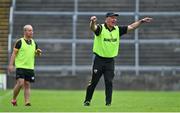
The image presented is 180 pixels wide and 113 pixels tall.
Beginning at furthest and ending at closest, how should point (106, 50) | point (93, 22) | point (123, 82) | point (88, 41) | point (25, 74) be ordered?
point (88, 41) < point (123, 82) < point (25, 74) < point (106, 50) < point (93, 22)

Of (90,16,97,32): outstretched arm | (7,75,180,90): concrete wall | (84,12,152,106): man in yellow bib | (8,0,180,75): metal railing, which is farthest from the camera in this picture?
(8,0,180,75): metal railing

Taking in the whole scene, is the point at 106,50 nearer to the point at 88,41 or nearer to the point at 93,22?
the point at 93,22

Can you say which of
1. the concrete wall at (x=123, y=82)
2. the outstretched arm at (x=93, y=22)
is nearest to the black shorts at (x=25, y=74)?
the outstretched arm at (x=93, y=22)

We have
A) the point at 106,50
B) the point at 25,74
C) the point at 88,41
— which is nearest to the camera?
the point at 106,50

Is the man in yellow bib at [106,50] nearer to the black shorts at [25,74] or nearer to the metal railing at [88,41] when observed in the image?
the black shorts at [25,74]

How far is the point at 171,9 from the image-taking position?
3669 cm

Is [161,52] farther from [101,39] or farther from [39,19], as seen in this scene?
[101,39]

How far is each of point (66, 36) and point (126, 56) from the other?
2.83 metres

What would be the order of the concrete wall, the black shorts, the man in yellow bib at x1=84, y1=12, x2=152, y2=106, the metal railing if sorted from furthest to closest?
the metal railing → the concrete wall → the black shorts → the man in yellow bib at x1=84, y1=12, x2=152, y2=106

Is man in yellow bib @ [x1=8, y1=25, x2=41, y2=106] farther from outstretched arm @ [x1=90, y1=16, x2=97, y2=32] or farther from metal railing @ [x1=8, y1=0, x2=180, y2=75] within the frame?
metal railing @ [x1=8, y1=0, x2=180, y2=75]

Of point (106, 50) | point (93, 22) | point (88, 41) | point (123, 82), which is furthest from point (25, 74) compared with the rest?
point (88, 41)

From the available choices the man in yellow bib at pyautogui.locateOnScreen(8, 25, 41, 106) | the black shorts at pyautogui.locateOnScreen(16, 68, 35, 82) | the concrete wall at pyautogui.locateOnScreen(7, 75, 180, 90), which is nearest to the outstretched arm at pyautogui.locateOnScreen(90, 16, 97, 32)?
the man in yellow bib at pyautogui.locateOnScreen(8, 25, 41, 106)

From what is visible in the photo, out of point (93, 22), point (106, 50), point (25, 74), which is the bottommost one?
point (25, 74)

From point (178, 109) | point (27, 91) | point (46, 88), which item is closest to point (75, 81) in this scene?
point (46, 88)
